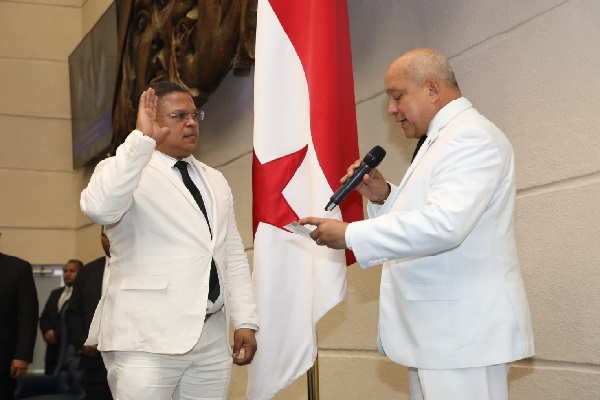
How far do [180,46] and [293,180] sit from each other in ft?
10.6

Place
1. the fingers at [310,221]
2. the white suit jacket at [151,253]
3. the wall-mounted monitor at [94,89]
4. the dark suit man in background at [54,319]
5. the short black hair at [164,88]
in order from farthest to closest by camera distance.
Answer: the wall-mounted monitor at [94,89] → the dark suit man in background at [54,319] → the short black hair at [164,88] → the white suit jacket at [151,253] → the fingers at [310,221]

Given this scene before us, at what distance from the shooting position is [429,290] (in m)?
2.52

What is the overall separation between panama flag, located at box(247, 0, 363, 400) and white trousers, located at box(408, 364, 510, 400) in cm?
97

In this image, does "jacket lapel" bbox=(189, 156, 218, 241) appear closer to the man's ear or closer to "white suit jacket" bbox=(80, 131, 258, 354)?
"white suit jacket" bbox=(80, 131, 258, 354)

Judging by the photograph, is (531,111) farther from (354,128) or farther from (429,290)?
(429,290)

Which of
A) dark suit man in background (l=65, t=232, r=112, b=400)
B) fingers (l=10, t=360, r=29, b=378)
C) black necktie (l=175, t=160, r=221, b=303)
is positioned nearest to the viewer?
black necktie (l=175, t=160, r=221, b=303)

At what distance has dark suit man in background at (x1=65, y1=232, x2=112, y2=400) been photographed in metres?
5.57

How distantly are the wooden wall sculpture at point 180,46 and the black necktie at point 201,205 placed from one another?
1.79 m

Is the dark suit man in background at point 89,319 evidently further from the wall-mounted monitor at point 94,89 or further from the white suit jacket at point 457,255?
the white suit jacket at point 457,255

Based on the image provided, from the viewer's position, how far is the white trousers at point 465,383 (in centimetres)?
242

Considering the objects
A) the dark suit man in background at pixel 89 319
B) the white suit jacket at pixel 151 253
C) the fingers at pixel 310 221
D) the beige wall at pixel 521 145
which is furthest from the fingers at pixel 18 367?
the fingers at pixel 310 221

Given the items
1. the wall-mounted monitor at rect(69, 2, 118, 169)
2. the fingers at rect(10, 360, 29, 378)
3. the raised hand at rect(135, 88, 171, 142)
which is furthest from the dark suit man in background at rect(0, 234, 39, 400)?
the raised hand at rect(135, 88, 171, 142)

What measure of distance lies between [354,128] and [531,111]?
28.4 inches

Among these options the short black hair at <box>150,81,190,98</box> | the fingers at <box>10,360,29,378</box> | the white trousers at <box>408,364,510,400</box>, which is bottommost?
the fingers at <box>10,360,29,378</box>
